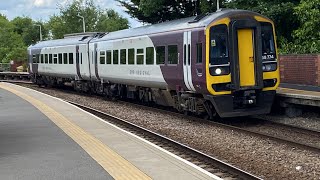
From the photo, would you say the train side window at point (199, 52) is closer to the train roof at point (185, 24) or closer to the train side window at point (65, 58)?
the train roof at point (185, 24)

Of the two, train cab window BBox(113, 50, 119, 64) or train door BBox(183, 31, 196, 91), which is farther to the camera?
train cab window BBox(113, 50, 119, 64)

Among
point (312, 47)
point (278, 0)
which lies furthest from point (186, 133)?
point (278, 0)

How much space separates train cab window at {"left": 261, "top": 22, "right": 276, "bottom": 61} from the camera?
14.3m

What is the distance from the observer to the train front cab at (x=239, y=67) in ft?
44.8

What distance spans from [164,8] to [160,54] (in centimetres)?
1968

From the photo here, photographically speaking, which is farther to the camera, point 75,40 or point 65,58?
point 65,58

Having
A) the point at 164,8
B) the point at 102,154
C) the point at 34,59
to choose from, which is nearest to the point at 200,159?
the point at 102,154

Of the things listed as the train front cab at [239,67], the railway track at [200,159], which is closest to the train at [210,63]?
the train front cab at [239,67]

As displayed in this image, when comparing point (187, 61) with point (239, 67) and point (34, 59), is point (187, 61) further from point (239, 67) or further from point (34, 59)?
point (34, 59)

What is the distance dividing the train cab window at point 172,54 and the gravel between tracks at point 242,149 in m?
1.89

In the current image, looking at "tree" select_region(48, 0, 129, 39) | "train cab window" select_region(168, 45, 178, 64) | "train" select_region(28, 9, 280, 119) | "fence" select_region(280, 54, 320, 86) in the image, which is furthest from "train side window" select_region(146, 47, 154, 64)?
"tree" select_region(48, 0, 129, 39)

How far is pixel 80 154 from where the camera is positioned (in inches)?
353

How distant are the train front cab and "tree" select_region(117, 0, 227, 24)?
1969 cm

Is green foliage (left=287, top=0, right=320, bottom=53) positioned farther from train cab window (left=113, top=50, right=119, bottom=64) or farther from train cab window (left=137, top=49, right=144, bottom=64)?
train cab window (left=113, top=50, right=119, bottom=64)
